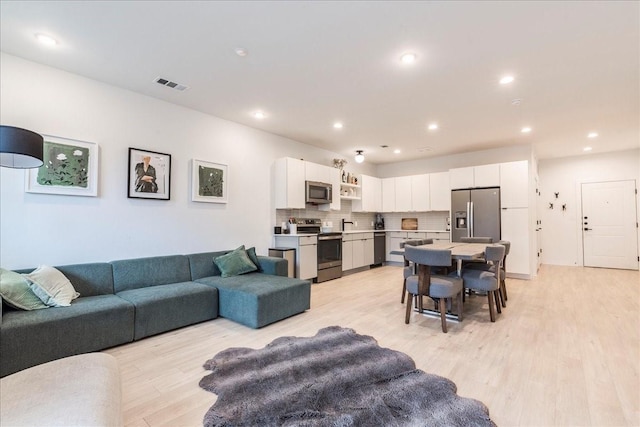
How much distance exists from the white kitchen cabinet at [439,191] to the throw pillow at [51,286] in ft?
21.7

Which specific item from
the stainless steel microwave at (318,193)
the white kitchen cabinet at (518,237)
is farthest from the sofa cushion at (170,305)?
the white kitchen cabinet at (518,237)

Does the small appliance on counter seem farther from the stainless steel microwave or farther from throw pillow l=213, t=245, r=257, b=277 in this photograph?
throw pillow l=213, t=245, r=257, b=277

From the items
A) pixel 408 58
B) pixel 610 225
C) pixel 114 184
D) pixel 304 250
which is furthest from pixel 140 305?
pixel 610 225

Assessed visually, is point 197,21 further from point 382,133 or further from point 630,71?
point 630,71

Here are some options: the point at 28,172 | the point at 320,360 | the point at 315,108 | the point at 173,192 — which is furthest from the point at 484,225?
the point at 28,172

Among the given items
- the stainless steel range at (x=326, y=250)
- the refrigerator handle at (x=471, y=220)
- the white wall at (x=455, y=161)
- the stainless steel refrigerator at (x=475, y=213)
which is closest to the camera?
the stainless steel range at (x=326, y=250)

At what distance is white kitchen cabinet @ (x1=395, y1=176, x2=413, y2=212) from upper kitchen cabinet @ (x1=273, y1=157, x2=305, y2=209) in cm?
316

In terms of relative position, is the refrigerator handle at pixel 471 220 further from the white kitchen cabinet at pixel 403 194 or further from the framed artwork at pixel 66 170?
the framed artwork at pixel 66 170

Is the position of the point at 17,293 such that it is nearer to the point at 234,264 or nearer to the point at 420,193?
the point at 234,264

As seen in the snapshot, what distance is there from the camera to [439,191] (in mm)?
6910

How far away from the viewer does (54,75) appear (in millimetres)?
3100

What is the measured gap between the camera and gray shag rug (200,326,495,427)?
1698 millimetres

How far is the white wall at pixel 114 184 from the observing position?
9.45 feet

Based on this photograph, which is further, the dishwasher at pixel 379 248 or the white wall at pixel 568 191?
the dishwasher at pixel 379 248
